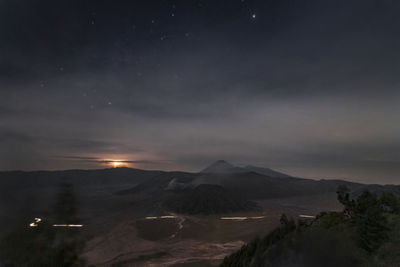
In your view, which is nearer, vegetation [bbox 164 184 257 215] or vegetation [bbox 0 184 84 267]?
vegetation [bbox 0 184 84 267]

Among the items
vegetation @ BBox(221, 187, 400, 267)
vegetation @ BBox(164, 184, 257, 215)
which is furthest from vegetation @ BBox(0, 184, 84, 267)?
vegetation @ BBox(164, 184, 257, 215)

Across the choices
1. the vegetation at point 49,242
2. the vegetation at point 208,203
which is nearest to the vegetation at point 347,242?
the vegetation at point 49,242

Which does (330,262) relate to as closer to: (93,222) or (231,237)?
(231,237)

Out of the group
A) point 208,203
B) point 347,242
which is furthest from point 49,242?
point 208,203

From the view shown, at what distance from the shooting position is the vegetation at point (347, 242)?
16562 millimetres

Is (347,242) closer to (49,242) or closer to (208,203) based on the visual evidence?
(49,242)

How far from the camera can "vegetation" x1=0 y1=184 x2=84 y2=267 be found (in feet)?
59.1

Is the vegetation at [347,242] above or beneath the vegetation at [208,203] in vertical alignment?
above

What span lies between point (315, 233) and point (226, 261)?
1309 cm

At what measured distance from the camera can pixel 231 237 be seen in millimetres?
63125

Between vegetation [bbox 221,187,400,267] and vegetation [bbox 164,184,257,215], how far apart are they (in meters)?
83.9

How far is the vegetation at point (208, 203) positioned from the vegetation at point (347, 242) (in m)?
83.9

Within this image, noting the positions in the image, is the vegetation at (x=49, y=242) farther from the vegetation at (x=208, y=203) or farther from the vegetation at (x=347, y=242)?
the vegetation at (x=208, y=203)

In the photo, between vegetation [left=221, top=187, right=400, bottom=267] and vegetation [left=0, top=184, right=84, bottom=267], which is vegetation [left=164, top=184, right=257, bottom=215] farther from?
vegetation [left=0, top=184, right=84, bottom=267]
